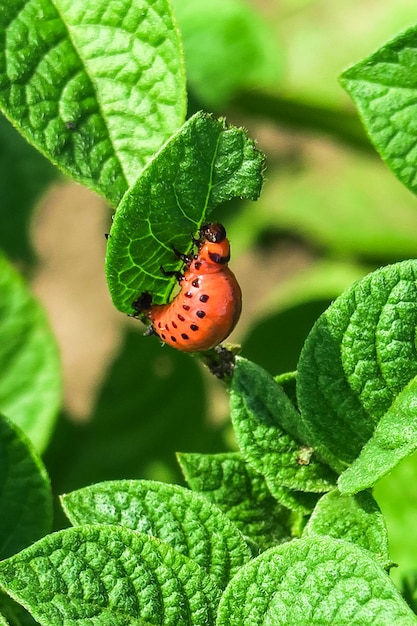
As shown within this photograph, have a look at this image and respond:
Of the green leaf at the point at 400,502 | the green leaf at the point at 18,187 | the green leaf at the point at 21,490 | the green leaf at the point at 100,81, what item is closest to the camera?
the green leaf at the point at 100,81

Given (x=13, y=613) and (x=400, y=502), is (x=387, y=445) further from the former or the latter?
(x=400, y=502)

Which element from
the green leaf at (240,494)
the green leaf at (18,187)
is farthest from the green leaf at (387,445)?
the green leaf at (18,187)

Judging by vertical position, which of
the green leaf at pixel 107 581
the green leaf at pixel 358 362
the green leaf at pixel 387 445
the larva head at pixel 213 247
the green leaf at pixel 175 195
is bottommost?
→ the green leaf at pixel 107 581

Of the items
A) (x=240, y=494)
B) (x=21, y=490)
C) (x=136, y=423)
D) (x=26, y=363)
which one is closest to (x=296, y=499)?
(x=240, y=494)

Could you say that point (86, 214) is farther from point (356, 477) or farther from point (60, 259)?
point (356, 477)

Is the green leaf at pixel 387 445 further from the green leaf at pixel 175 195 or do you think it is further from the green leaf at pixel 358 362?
the green leaf at pixel 175 195

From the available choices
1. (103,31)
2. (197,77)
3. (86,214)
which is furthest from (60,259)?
(103,31)
